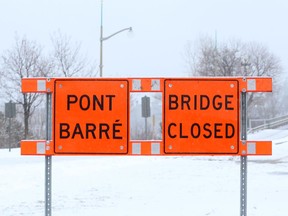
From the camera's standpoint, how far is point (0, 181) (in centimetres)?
1600

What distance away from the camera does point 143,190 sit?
13531 mm

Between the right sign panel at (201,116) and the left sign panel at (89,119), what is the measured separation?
47 centimetres

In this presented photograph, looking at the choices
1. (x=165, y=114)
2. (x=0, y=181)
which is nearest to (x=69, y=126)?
(x=165, y=114)

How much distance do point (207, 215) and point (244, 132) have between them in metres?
3.00

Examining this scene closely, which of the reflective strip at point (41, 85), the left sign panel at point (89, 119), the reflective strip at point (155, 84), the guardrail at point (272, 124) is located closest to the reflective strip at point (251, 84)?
the reflective strip at point (155, 84)

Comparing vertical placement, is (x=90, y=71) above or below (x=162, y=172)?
above

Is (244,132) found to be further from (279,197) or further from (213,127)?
(279,197)

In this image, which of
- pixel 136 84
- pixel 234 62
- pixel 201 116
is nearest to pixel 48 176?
pixel 136 84

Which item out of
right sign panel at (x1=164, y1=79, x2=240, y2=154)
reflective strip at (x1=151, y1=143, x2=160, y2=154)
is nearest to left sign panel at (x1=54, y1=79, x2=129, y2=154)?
reflective strip at (x1=151, y1=143, x2=160, y2=154)

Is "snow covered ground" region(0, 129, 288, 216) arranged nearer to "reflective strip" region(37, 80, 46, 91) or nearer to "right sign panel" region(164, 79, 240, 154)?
"right sign panel" region(164, 79, 240, 154)

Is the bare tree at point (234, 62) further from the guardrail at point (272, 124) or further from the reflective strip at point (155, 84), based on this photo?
the reflective strip at point (155, 84)

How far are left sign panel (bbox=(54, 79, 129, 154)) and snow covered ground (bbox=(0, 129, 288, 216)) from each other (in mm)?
3145

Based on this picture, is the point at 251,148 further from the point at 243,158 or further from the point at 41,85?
the point at 41,85

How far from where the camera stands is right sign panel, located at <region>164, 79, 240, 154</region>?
22.7 ft
